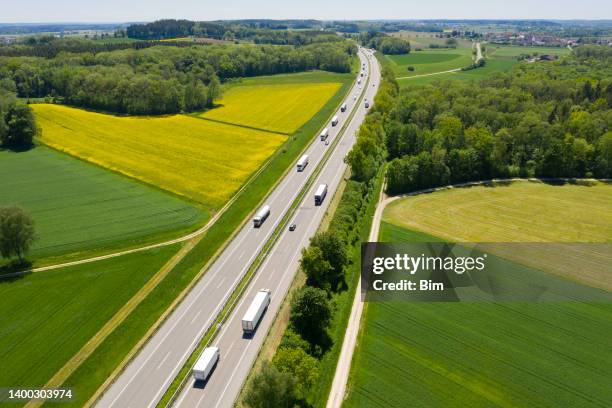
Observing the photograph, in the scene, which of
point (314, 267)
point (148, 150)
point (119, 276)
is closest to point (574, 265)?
point (314, 267)

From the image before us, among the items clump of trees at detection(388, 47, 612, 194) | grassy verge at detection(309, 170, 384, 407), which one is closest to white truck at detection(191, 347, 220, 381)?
grassy verge at detection(309, 170, 384, 407)

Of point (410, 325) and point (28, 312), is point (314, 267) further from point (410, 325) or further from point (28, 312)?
point (28, 312)

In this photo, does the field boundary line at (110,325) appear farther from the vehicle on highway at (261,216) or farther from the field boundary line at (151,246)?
the vehicle on highway at (261,216)

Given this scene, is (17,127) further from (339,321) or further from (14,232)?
(339,321)

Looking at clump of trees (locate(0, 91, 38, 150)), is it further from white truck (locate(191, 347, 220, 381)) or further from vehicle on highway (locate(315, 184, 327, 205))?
white truck (locate(191, 347, 220, 381))

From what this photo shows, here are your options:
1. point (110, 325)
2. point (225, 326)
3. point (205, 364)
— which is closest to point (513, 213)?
point (225, 326)
